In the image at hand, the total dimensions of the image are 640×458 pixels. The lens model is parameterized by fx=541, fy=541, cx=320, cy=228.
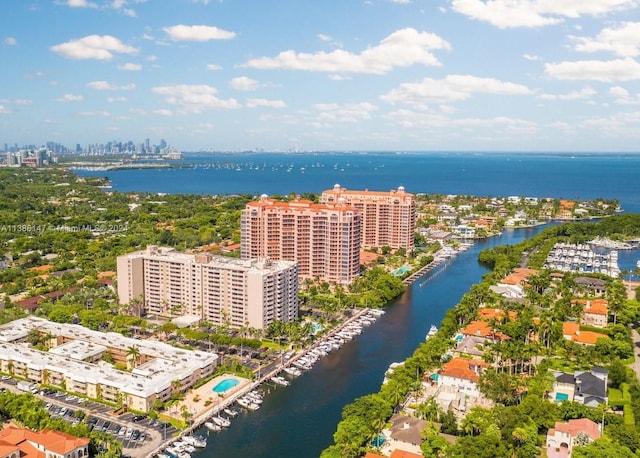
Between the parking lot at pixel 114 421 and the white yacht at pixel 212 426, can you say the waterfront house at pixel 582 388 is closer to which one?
the white yacht at pixel 212 426

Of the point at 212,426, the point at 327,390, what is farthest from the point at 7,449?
the point at 327,390

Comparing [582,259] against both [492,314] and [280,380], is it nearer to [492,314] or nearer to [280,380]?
[492,314]

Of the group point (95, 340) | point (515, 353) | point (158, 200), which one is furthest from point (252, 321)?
point (158, 200)

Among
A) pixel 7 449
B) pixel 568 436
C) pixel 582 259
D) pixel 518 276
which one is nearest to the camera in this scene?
pixel 7 449

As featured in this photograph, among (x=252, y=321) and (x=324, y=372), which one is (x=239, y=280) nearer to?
(x=252, y=321)

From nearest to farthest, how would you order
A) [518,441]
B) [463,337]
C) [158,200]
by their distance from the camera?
[518,441] < [463,337] < [158,200]

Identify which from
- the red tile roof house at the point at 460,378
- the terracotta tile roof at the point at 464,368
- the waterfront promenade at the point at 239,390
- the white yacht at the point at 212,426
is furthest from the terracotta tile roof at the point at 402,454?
the waterfront promenade at the point at 239,390
